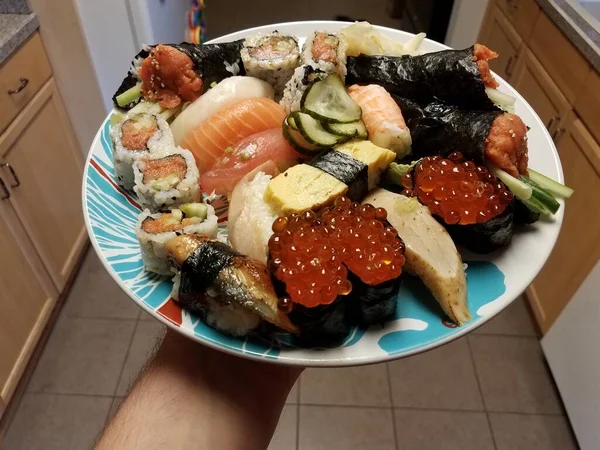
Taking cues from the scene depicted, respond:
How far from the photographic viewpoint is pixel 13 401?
189 cm

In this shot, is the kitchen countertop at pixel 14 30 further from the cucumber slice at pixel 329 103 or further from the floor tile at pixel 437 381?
the floor tile at pixel 437 381

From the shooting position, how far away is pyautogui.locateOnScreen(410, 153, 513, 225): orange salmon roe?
0.82 metres

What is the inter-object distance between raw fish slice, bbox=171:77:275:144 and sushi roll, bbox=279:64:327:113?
0.07 m

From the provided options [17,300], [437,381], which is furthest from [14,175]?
[437,381]

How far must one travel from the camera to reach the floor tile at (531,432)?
72.0 inches

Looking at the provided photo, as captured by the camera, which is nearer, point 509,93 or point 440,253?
point 440,253

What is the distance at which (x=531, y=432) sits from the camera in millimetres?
1858


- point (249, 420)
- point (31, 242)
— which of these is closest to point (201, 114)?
point (249, 420)

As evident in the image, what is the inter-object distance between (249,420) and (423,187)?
559 millimetres

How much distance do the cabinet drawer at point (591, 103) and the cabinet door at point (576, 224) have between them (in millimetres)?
27

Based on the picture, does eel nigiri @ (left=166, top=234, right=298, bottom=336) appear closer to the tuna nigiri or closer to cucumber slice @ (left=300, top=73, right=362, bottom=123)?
the tuna nigiri

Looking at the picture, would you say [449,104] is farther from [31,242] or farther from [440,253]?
[31,242]

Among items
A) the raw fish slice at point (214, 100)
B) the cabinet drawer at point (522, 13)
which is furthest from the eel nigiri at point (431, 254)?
the cabinet drawer at point (522, 13)

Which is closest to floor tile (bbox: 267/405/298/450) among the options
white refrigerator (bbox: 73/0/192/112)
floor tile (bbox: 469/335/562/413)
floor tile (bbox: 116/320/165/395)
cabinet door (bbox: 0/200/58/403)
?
floor tile (bbox: 116/320/165/395)
